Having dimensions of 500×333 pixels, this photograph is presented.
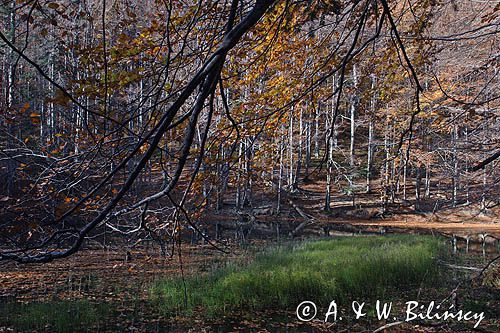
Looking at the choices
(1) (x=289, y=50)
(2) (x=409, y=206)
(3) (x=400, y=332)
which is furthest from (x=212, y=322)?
(2) (x=409, y=206)

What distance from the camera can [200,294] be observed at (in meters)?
7.62

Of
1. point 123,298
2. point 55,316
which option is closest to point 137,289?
point 123,298

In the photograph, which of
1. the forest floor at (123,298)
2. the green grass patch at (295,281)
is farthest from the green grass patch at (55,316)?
the green grass patch at (295,281)

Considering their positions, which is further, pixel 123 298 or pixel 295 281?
pixel 123 298

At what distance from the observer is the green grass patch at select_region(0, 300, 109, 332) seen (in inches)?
250

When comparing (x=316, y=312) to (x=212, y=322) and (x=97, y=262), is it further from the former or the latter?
(x=97, y=262)

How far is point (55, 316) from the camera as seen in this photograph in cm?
671

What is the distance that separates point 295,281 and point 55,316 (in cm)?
381

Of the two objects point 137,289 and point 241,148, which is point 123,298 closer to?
point 137,289

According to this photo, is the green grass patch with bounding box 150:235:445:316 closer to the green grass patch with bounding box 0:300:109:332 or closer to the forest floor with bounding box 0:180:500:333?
the forest floor with bounding box 0:180:500:333

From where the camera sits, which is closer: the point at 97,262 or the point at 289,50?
the point at 289,50

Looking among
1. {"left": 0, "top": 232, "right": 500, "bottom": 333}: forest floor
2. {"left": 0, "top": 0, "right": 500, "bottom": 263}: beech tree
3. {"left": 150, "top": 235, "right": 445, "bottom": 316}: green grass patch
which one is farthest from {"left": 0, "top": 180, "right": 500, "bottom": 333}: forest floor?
{"left": 0, "top": 0, "right": 500, "bottom": 263}: beech tree

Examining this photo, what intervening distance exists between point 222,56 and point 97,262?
1127 centimetres

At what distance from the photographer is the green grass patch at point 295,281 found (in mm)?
7418
